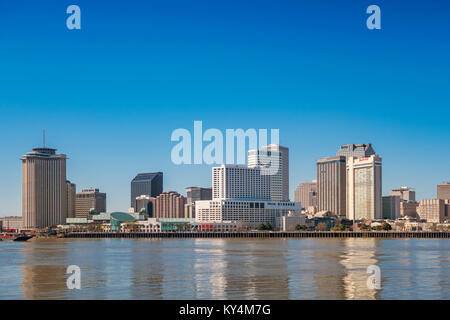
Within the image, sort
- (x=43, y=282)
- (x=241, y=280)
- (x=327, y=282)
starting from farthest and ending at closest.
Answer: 1. (x=241, y=280)
2. (x=43, y=282)
3. (x=327, y=282)

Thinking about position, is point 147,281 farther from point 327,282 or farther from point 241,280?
point 327,282

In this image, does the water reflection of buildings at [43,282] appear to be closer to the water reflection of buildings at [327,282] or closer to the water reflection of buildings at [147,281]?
the water reflection of buildings at [147,281]

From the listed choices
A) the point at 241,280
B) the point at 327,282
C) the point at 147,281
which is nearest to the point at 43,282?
the point at 147,281

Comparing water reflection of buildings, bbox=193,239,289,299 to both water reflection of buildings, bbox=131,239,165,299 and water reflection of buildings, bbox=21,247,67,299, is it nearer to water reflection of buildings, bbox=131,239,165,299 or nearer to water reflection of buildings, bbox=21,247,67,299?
water reflection of buildings, bbox=131,239,165,299

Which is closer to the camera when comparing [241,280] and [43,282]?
[43,282]

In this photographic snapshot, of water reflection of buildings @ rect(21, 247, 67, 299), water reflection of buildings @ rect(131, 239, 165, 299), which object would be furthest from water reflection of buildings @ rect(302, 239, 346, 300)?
water reflection of buildings @ rect(21, 247, 67, 299)

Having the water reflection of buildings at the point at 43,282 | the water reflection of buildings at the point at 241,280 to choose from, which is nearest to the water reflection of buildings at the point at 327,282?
the water reflection of buildings at the point at 241,280

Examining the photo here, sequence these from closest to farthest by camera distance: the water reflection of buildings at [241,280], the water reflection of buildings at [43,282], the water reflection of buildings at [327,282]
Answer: the water reflection of buildings at [327,282] < the water reflection of buildings at [241,280] < the water reflection of buildings at [43,282]

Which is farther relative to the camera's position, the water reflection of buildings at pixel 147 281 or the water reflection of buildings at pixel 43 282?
the water reflection of buildings at pixel 43 282

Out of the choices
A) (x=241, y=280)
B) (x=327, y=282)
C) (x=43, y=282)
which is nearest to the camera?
(x=327, y=282)
